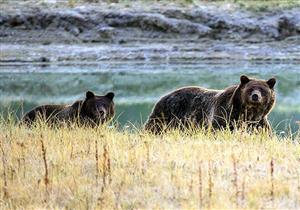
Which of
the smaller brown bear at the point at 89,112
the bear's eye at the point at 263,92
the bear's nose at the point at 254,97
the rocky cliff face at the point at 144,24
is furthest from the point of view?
the rocky cliff face at the point at 144,24

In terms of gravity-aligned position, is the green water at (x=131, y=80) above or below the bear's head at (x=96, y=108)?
below

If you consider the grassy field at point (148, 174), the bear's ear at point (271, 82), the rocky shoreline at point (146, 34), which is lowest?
the rocky shoreline at point (146, 34)

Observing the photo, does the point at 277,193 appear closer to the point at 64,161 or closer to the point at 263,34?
the point at 64,161

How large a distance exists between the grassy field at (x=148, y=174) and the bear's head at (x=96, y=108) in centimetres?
382

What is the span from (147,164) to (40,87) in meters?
23.0

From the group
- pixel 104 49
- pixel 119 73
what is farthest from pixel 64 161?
pixel 104 49

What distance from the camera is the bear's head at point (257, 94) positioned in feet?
35.2

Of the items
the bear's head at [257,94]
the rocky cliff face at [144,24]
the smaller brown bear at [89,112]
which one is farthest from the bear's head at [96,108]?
the rocky cliff face at [144,24]

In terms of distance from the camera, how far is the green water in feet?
79.3

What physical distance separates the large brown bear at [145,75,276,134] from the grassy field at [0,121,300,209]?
1895mm

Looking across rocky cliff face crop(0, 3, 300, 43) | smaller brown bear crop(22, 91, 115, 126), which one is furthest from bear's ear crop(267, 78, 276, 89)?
rocky cliff face crop(0, 3, 300, 43)

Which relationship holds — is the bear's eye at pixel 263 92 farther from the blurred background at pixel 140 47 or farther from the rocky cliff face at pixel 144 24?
the rocky cliff face at pixel 144 24

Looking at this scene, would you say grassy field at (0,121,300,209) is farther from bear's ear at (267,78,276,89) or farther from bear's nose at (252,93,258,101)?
bear's ear at (267,78,276,89)

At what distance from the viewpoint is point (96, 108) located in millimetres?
13008
